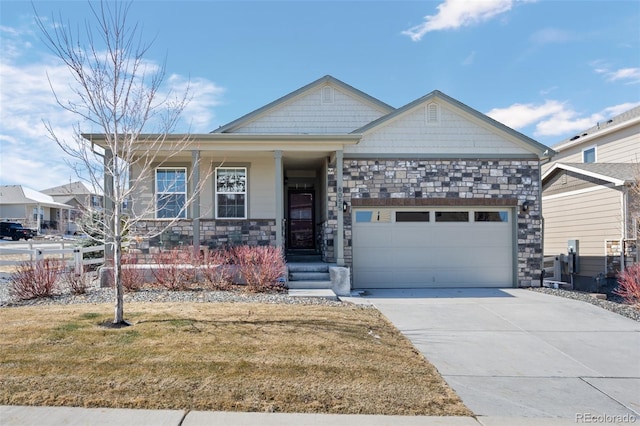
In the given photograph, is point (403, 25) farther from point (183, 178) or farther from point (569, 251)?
point (569, 251)

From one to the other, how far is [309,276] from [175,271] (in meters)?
3.20

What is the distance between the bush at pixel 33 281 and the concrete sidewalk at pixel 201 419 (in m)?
5.63

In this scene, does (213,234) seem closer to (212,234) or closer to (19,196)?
(212,234)

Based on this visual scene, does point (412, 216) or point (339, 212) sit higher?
point (339, 212)

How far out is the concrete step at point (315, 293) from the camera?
8.72 meters

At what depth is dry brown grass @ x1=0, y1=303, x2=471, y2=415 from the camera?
3.79 m

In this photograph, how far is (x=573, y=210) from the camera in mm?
14867

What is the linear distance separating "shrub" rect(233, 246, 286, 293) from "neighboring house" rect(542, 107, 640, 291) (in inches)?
380

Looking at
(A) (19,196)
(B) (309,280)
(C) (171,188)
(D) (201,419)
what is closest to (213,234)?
(C) (171,188)

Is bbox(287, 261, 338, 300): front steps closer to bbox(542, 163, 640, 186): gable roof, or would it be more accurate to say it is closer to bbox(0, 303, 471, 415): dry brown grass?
bbox(0, 303, 471, 415): dry brown grass

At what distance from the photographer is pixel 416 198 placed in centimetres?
1109

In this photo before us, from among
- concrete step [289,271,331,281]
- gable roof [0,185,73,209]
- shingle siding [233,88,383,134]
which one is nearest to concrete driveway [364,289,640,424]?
concrete step [289,271,331,281]

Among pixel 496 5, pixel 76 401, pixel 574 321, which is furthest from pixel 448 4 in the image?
pixel 76 401

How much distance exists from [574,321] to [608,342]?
49.3 inches
